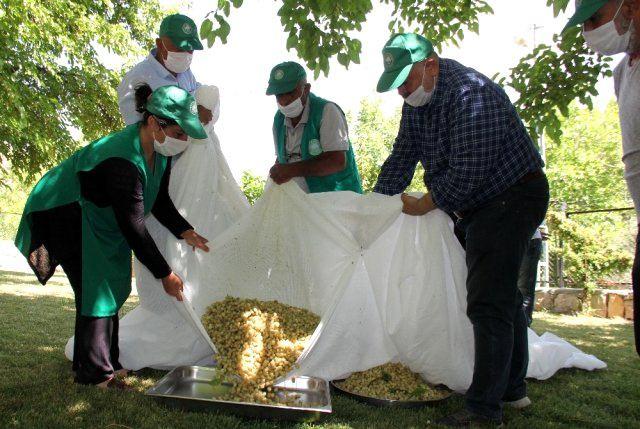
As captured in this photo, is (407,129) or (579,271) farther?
(579,271)

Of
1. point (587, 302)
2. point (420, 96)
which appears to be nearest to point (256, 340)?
point (420, 96)

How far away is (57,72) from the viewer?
9492 mm

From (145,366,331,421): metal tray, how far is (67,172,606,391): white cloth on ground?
99 millimetres

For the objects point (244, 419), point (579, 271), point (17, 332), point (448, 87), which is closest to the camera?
point (244, 419)

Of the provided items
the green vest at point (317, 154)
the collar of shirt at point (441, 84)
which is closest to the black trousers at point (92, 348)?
the green vest at point (317, 154)

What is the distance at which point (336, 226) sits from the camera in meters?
2.85

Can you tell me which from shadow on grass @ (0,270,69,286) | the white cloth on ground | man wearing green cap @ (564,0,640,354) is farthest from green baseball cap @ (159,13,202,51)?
shadow on grass @ (0,270,69,286)

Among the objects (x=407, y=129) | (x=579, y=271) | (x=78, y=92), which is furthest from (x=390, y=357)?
(x=78, y=92)

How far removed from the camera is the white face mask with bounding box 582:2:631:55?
75.3 inches

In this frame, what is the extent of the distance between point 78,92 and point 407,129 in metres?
8.86

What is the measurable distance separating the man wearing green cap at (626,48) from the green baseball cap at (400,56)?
65cm

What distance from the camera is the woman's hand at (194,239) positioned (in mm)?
2910

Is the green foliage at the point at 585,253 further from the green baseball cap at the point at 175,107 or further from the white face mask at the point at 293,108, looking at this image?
the green baseball cap at the point at 175,107

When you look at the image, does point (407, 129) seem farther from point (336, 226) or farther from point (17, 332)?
point (17, 332)
